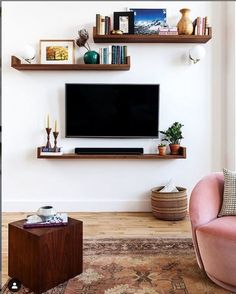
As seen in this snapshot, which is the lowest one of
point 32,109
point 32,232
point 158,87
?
point 32,232

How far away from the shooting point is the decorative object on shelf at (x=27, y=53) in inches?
134

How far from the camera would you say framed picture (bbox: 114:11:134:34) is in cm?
343

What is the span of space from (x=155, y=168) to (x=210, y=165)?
2.39 feet

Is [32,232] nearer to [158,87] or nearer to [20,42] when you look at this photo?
[158,87]

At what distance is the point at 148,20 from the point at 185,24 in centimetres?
46

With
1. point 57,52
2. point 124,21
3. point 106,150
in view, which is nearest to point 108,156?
point 106,150

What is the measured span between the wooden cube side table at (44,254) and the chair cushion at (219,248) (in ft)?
2.79

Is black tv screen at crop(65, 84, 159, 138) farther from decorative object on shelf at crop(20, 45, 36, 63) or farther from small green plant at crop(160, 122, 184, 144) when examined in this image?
decorative object on shelf at crop(20, 45, 36, 63)

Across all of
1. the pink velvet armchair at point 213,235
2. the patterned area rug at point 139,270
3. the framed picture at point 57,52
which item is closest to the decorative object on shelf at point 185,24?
the framed picture at point 57,52

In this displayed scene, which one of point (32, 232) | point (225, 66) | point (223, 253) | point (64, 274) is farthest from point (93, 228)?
point (225, 66)

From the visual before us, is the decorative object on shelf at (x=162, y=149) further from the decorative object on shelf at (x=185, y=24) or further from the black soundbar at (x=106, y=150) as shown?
the decorative object on shelf at (x=185, y=24)

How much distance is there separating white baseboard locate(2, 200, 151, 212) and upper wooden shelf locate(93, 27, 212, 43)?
205cm

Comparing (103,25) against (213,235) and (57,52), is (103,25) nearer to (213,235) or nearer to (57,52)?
(57,52)

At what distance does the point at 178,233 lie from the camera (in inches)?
114
